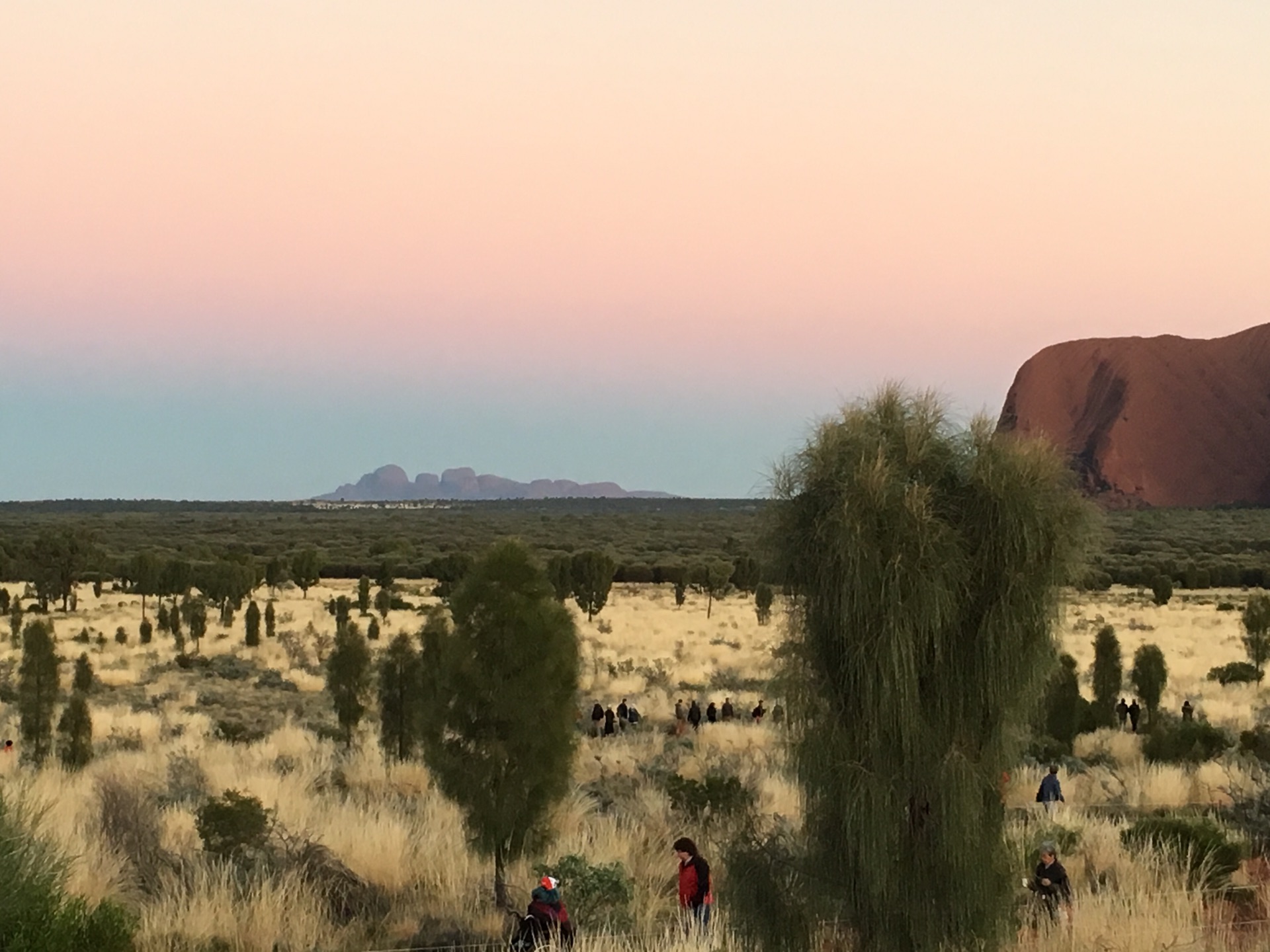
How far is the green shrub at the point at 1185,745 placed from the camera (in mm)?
17094

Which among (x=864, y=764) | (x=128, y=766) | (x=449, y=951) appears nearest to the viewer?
(x=864, y=764)

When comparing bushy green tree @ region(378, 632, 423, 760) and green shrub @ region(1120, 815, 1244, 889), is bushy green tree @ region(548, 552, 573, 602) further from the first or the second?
green shrub @ region(1120, 815, 1244, 889)

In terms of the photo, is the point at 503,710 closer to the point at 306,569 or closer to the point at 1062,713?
the point at 1062,713

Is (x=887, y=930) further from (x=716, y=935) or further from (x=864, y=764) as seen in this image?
(x=716, y=935)

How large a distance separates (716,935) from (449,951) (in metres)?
1.82

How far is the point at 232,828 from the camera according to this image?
9.68 m

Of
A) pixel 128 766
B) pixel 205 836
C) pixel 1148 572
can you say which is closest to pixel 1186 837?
pixel 205 836

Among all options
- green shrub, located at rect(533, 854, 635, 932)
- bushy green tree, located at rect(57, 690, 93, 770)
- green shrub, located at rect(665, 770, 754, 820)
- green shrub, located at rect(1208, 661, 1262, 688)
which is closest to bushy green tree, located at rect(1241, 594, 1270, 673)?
green shrub, located at rect(1208, 661, 1262, 688)

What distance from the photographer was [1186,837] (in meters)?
10.2

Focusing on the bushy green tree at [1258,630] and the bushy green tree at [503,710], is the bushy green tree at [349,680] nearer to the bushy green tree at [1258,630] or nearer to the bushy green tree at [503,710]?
the bushy green tree at [503,710]

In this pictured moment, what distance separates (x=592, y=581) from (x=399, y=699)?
22.7 metres

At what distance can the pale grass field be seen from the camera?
8.05 m

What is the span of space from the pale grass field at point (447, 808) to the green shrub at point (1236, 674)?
596mm

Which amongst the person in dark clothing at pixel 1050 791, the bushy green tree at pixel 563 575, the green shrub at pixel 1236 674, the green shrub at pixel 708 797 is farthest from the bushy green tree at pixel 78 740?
the bushy green tree at pixel 563 575
